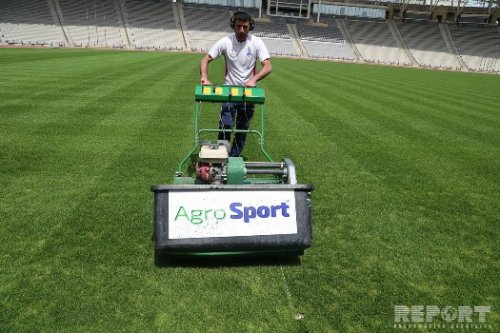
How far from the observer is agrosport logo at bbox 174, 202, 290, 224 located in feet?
10.5

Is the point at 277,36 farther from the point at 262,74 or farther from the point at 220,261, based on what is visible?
the point at 220,261

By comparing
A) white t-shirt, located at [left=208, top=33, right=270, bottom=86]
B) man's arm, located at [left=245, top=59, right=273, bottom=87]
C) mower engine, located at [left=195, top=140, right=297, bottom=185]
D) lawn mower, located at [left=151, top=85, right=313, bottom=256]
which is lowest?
lawn mower, located at [left=151, top=85, right=313, bottom=256]

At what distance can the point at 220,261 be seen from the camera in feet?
11.3

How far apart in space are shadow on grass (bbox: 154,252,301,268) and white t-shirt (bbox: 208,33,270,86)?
2.56m

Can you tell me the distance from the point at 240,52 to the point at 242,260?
2691 mm

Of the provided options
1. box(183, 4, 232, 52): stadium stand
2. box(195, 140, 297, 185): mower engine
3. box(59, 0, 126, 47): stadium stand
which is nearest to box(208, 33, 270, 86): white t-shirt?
box(195, 140, 297, 185): mower engine

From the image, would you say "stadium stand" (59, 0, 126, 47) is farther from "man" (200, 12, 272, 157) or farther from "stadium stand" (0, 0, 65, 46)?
"man" (200, 12, 272, 157)

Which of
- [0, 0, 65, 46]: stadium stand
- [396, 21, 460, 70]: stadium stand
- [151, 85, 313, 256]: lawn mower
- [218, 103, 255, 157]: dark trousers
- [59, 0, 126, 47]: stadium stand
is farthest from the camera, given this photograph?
[396, 21, 460, 70]: stadium stand

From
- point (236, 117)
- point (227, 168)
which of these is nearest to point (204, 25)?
point (236, 117)

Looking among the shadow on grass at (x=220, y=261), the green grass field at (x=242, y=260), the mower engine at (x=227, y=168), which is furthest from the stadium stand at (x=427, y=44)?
the shadow on grass at (x=220, y=261)

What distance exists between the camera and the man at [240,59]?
4695mm

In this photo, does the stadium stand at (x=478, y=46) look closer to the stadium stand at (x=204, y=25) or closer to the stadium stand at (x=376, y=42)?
the stadium stand at (x=376, y=42)

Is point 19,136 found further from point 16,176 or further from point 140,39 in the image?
point 140,39

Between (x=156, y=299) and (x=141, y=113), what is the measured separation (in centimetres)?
704
